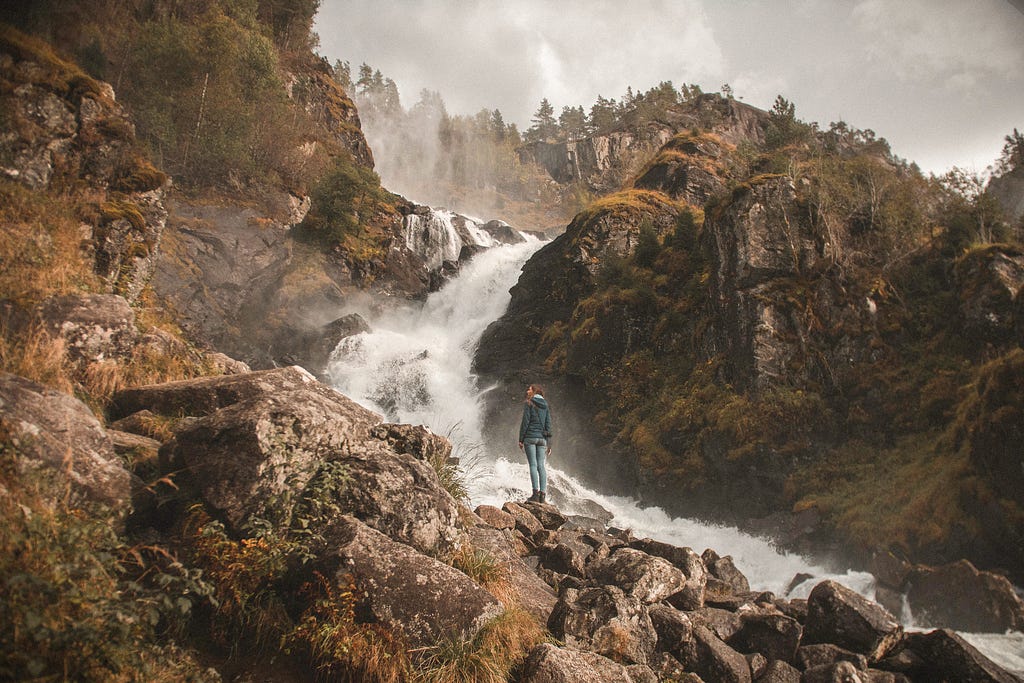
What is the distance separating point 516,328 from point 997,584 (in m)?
21.7

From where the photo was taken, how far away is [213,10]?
93.7ft

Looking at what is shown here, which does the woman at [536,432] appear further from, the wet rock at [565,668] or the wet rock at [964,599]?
the wet rock at [964,599]

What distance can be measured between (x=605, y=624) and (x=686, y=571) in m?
2.74

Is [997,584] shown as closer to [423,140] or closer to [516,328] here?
[516,328]

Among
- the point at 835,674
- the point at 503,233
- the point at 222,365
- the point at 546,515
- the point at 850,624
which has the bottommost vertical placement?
the point at 546,515

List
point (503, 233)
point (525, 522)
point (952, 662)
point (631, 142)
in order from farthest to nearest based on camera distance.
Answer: point (631, 142) → point (503, 233) → point (525, 522) → point (952, 662)

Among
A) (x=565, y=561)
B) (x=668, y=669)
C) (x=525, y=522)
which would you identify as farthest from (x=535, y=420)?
(x=668, y=669)

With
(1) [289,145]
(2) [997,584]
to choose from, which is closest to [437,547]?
(2) [997,584]

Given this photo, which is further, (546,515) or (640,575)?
(546,515)

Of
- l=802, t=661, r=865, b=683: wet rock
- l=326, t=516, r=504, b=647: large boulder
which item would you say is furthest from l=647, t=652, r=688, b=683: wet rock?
l=326, t=516, r=504, b=647: large boulder

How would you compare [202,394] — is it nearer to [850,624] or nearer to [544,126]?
[850,624]

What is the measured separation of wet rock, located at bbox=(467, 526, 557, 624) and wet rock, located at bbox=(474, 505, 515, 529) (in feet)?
3.81

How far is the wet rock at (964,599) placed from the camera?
28.1 ft

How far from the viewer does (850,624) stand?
5.96 meters
